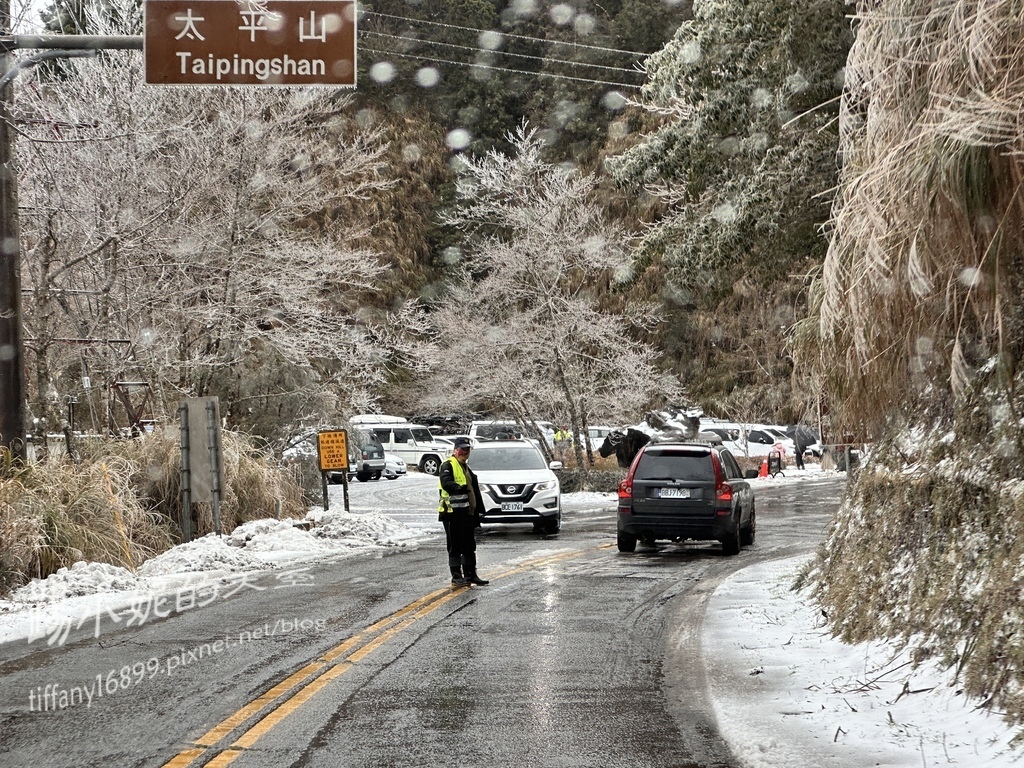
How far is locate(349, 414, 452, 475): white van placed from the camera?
46.3m

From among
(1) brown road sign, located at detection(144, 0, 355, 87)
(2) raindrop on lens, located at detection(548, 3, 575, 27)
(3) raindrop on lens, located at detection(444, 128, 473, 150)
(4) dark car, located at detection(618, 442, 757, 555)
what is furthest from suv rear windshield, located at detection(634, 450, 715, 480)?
(2) raindrop on lens, located at detection(548, 3, 575, 27)

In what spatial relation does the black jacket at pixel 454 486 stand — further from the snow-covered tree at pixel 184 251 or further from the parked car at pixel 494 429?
the parked car at pixel 494 429

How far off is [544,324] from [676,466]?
19020mm

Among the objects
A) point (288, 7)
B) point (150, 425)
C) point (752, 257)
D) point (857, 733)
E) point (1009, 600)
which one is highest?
point (288, 7)

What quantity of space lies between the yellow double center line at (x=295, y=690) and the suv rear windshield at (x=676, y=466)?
623 cm

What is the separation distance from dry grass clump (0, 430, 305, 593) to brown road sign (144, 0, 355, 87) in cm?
519

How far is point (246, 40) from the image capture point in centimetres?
1146

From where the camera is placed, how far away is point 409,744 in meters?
6.87

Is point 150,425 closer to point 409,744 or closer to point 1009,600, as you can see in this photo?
point 409,744

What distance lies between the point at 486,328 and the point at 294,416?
13.6 meters

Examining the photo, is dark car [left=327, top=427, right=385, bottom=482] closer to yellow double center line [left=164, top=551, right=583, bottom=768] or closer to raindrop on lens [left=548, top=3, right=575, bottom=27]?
yellow double center line [left=164, top=551, right=583, bottom=768]

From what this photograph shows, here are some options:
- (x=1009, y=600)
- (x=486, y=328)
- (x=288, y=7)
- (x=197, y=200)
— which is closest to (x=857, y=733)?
(x=1009, y=600)

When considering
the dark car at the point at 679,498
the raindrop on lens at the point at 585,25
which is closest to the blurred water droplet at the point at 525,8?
the raindrop on lens at the point at 585,25

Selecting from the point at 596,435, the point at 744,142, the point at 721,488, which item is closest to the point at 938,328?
the point at 744,142
